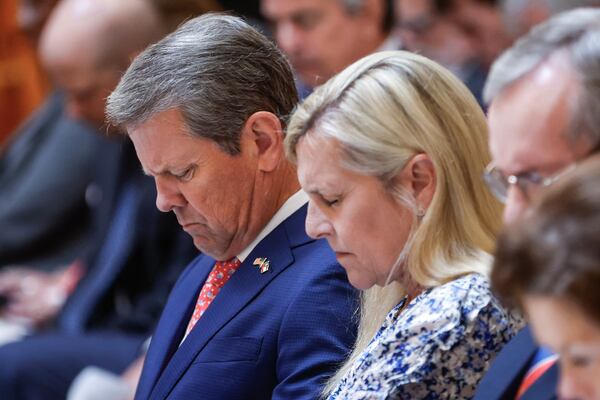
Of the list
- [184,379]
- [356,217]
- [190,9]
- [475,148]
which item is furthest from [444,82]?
[190,9]

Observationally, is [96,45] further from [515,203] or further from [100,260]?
[515,203]

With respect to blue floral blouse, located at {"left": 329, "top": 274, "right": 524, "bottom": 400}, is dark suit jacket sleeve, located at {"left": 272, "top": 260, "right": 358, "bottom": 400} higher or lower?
lower

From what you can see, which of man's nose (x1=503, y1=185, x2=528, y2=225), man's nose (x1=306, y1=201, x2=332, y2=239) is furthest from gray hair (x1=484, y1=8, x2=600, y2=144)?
man's nose (x1=306, y1=201, x2=332, y2=239)

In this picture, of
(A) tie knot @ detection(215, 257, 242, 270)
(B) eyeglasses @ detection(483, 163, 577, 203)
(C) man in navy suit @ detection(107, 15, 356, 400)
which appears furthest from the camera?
(A) tie knot @ detection(215, 257, 242, 270)

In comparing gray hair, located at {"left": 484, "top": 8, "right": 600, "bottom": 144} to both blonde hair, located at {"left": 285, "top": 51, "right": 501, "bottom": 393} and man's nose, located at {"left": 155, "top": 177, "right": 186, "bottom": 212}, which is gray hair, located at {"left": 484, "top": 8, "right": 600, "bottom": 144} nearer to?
blonde hair, located at {"left": 285, "top": 51, "right": 501, "bottom": 393}

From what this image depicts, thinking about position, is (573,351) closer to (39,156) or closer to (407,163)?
(407,163)

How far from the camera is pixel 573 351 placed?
1.25 m

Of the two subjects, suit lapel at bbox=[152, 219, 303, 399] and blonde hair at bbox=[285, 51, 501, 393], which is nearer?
blonde hair at bbox=[285, 51, 501, 393]

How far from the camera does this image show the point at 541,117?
150 centimetres

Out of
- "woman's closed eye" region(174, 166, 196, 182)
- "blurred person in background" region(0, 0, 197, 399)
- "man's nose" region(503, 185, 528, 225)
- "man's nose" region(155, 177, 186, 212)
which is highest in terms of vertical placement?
"man's nose" region(503, 185, 528, 225)

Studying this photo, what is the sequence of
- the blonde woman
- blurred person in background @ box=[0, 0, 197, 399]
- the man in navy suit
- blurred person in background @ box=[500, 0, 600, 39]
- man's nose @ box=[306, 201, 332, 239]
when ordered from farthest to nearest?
blurred person in background @ box=[500, 0, 600, 39], blurred person in background @ box=[0, 0, 197, 399], the man in navy suit, man's nose @ box=[306, 201, 332, 239], the blonde woman

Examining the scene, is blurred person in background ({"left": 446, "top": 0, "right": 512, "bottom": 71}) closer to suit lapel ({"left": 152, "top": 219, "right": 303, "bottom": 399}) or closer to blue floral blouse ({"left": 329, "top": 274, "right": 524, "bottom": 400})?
suit lapel ({"left": 152, "top": 219, "right": 303, "bottom": 399})

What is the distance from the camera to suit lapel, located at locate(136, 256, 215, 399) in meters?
2.30

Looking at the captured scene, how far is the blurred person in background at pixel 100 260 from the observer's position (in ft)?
11.6
